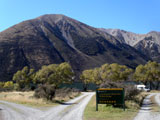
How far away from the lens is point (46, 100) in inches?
985

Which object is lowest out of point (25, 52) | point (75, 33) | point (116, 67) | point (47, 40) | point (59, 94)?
point (59, 94)

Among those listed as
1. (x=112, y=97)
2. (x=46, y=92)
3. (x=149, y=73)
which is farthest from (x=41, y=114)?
(x=149, y=73)

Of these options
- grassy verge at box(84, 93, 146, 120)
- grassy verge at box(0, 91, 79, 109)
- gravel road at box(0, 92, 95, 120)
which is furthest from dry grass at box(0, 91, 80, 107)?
grassy verge at box(84, 93, 146, 120)

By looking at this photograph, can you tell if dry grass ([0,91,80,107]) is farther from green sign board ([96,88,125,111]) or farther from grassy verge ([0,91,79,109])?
green sign board ([96,88,125,111])

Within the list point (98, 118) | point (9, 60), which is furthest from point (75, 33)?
point (98, 118)

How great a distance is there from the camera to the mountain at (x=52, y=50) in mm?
99938

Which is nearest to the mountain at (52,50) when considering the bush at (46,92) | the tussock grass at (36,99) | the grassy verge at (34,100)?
the tussock grass at (36,99)

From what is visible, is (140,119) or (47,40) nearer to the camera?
(140,119)

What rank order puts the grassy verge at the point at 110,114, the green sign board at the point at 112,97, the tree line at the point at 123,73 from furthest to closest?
the tree line at the point at 123,73 → the green sign board at the point at 112,97 → the grassy verge at the point at 110,114

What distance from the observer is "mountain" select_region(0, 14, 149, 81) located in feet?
328

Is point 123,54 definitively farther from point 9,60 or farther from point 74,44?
point 9,60

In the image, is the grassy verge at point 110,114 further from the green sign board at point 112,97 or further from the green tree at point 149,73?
the green tree at point 149,73

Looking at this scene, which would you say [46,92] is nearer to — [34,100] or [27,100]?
[34,100]

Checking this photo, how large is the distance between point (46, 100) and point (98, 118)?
13.2 metres
